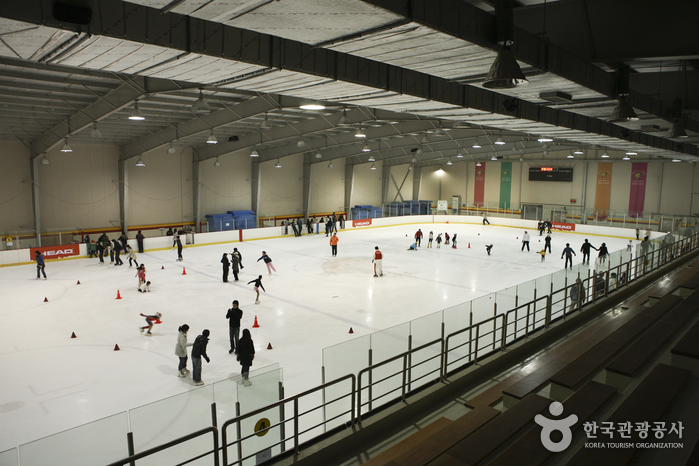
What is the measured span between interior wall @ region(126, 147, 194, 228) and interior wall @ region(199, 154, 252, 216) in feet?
3.84

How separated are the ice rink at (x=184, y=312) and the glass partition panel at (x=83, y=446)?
15.1 feet

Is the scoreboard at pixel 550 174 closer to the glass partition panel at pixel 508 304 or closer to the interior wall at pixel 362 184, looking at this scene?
the interior wall at pixel 362 184

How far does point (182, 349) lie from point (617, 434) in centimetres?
805

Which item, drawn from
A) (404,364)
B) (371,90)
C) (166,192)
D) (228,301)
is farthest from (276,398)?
(166,192)

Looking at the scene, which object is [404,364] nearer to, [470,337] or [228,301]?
[470,337]

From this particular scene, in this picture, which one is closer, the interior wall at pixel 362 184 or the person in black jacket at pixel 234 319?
the person in black jacket at pixel 234 319

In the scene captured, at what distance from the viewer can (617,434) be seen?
4.17m

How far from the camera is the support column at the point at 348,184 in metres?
45.4

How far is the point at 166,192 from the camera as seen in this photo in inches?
1309

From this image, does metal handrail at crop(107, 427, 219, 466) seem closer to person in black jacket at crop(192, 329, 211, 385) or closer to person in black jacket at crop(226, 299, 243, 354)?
person in black jacket at crop(192, 329, 211, 385)

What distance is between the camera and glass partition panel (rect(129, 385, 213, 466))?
4219 millimetres

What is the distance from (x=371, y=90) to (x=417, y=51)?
2.83m

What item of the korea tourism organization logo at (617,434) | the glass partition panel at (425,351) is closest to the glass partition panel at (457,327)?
the glass partition panel at (425,351)

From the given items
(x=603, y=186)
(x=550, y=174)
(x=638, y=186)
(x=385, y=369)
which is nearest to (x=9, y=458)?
(x=385, y=369)
